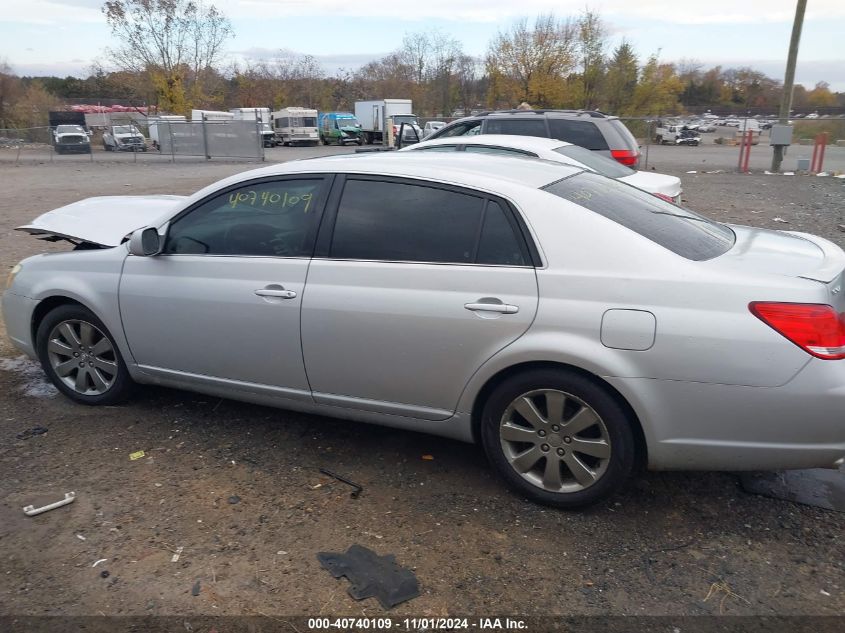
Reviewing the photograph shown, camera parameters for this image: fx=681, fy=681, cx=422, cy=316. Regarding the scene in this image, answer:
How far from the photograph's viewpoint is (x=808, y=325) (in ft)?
9.12

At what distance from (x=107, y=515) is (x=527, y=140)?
20.8 ft

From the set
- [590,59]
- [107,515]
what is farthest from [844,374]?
[590,59]

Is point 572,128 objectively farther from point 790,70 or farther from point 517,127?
point 790,70

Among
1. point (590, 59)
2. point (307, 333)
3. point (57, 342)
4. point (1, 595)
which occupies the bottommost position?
point (1, 595)

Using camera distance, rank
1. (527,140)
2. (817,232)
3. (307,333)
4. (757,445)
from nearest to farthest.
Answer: (757,445) < (307,333) < (527,140) < (817,232)

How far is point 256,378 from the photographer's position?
12.6 ft

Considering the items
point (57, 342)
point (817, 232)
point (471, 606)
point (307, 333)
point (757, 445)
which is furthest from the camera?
point (817, 232)

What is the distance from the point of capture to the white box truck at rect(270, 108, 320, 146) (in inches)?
1797

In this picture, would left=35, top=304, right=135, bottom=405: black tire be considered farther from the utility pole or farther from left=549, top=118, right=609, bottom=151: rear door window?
the utility pole

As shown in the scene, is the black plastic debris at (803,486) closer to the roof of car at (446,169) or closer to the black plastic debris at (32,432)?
the roof of car at (446,169)

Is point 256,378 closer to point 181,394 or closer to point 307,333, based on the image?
point 307,333

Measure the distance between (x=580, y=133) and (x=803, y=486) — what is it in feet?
26.8

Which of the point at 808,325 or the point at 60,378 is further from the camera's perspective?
the point at 60,378

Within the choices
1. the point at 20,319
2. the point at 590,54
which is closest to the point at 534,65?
the point at 590,54
